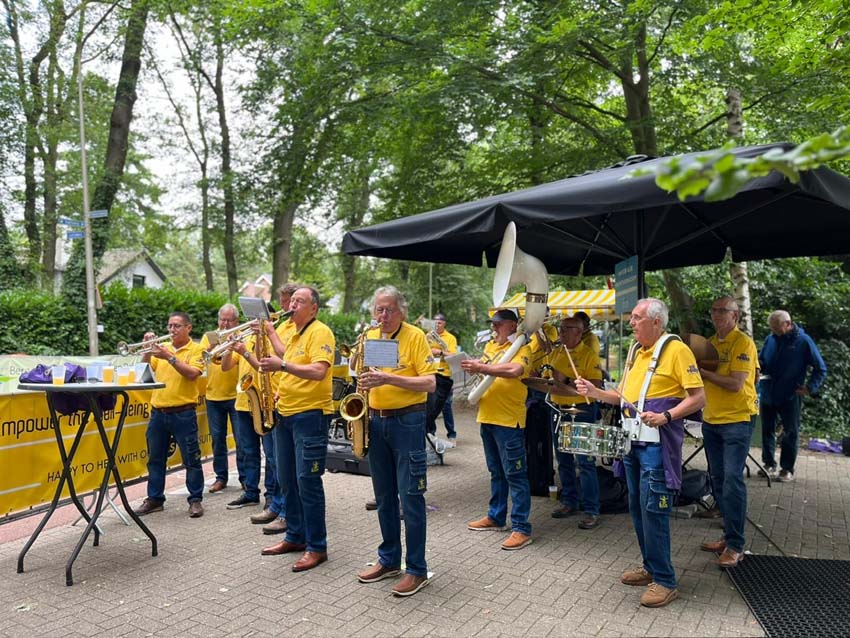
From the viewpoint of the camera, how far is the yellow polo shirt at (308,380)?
14.9ft

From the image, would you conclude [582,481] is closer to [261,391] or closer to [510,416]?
[510,416]

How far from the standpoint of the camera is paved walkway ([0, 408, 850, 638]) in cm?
369

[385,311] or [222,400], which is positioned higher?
[385,311]

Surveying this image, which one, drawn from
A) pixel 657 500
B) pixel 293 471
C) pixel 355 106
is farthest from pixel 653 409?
pixel 355 106

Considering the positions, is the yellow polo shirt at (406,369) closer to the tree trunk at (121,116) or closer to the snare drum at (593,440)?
the snare drum at (593,440)

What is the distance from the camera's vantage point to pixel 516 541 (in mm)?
5047

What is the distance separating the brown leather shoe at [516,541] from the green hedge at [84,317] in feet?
34.5

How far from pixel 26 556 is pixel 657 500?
4724mm

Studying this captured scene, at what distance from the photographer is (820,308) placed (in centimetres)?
1193

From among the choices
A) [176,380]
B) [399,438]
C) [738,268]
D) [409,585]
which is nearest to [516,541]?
[409,585]

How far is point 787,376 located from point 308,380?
233 inches

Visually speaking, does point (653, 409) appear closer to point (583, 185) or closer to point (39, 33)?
point (583, 185)

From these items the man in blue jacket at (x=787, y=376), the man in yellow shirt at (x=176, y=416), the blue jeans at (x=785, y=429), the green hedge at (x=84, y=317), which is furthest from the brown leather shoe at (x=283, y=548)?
the green hedge at (x=84, y=317)

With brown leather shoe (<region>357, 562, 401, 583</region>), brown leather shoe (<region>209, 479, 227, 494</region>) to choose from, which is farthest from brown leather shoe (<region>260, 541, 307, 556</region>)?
brown leather shoe (<region>209, 479, 227, 494</region>)
